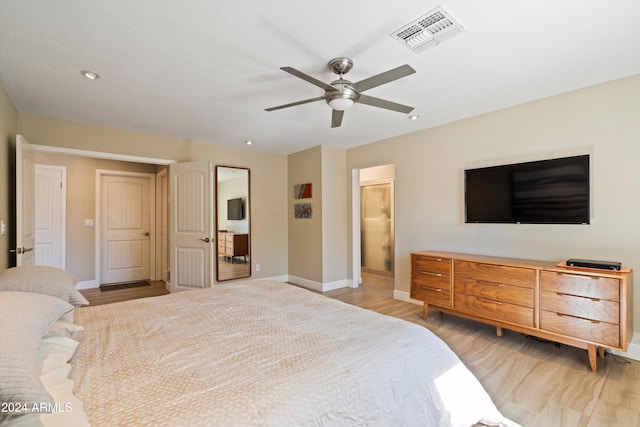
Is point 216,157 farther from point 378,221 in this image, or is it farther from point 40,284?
point 378,221

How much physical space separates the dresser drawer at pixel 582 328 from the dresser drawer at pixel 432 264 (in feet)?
2.96

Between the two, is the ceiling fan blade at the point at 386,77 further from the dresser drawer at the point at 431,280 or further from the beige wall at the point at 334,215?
the beige wall at the point at 334,215

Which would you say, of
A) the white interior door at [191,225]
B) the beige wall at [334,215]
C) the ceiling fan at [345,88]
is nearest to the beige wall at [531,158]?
the beige wall at [334,215]

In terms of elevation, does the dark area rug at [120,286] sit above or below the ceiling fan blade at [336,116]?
below

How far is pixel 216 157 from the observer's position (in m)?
4.77

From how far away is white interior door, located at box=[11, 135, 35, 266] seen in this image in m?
2.69

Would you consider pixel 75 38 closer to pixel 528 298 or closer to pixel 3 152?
pixel 3 152

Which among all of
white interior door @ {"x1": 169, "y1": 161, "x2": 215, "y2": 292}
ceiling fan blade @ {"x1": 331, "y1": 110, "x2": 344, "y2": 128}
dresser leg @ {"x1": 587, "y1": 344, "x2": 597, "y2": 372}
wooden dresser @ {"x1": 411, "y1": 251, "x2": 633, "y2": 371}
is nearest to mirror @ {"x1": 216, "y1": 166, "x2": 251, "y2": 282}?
white interior door @ {"x1": 169, "y1": 161, "x2": 215, "y2": 292}

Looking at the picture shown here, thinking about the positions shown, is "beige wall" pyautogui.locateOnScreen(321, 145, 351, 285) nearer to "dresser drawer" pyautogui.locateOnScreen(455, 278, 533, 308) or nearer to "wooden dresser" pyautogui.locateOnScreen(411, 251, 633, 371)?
"wooden dresser" pyautogui.locateOnScreen(411, 251, 633, 371)

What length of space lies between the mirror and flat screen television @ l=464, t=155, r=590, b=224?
3.48 m

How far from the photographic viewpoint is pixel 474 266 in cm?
297

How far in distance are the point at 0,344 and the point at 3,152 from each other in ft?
9.49

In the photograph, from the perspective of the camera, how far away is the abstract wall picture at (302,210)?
5078mm

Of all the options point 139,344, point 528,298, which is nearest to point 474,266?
point 528,298
